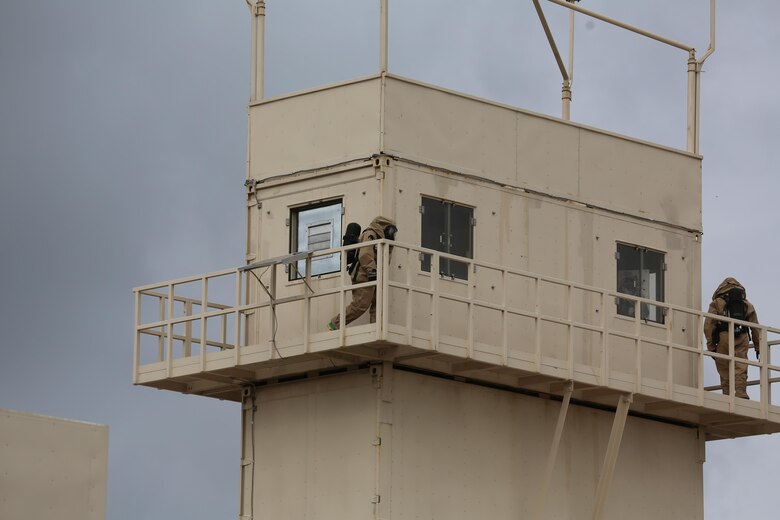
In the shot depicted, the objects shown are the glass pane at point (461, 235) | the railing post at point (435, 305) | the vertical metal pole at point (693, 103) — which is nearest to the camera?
the railing post at point (435, 305)

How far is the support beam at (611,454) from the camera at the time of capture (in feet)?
146

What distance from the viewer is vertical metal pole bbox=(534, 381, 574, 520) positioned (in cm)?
4400

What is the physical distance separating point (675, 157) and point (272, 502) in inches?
403

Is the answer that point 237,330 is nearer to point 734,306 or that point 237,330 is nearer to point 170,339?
point 170,339

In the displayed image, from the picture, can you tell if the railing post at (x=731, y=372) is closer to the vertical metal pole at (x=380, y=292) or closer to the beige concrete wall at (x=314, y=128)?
the beige concrete wall at (x=314, y=128)

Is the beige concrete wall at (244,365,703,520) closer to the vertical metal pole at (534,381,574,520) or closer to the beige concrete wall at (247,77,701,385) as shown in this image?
the vertical metal pole at (534,381,574,520)

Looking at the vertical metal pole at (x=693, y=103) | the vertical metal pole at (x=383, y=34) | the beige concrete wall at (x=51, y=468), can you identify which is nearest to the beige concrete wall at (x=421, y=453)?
the beige concrete wall at (x=51, y=468)

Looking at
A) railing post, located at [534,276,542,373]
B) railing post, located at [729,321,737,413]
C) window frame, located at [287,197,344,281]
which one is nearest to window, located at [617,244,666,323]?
railing post, located at [729,321,737,413]

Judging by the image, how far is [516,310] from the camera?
4325 centimetres

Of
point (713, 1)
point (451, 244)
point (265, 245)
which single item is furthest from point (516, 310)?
point (713, 1)

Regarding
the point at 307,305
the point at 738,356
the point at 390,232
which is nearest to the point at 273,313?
the point at 307,305

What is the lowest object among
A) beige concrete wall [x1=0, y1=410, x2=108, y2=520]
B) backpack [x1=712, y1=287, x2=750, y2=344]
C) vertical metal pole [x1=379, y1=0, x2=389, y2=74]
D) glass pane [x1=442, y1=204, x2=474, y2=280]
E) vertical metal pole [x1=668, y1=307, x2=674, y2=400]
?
beige concrete wall [x1=0, y1=410, x2=108, y2=520]

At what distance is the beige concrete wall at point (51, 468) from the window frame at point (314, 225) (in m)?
4.62

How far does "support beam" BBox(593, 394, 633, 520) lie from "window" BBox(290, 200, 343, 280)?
17.8ft
